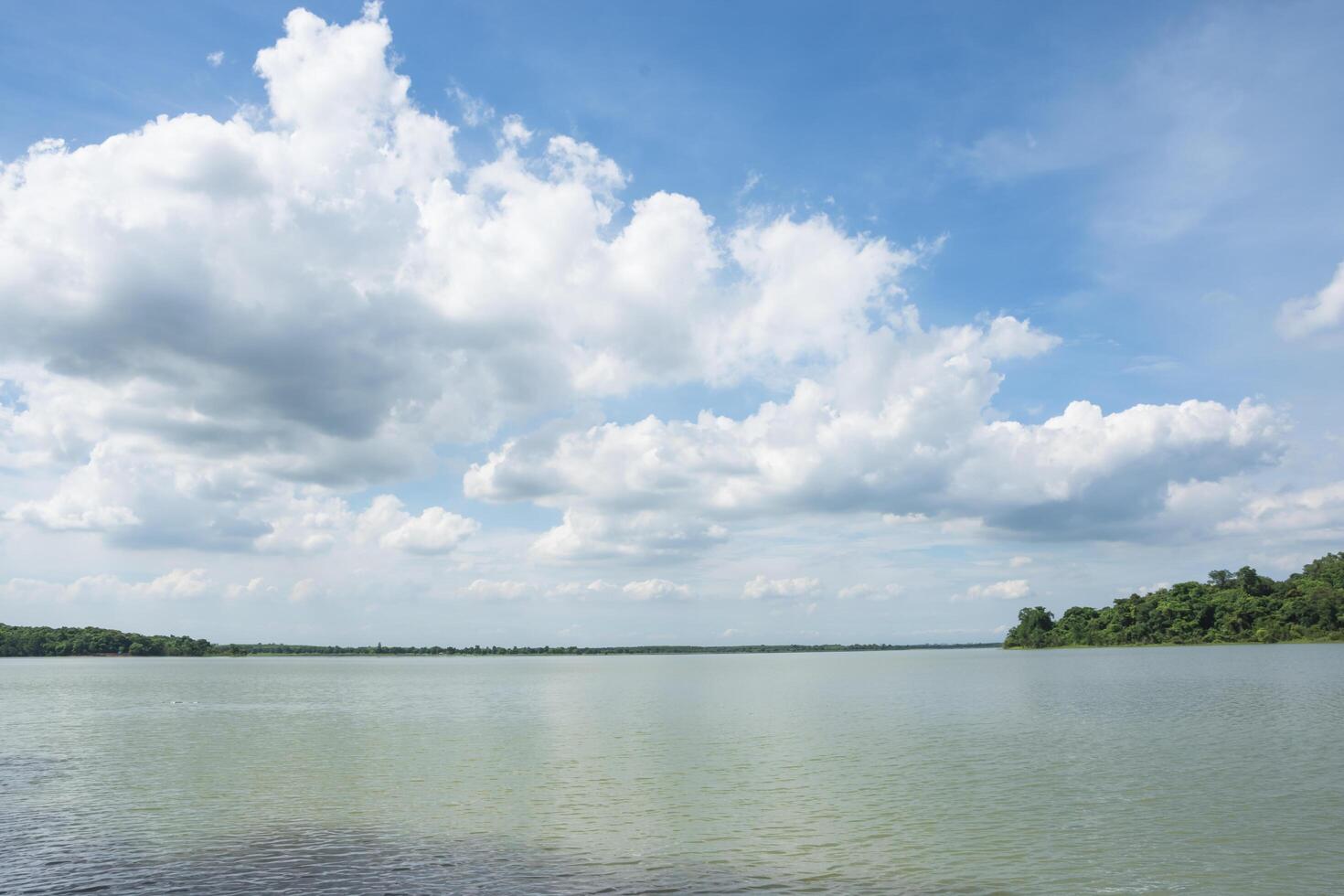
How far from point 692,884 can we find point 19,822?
24.5m

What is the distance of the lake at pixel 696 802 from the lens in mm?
22500

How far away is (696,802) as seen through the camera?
105ft

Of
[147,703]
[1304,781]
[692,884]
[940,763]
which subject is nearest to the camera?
[692,884]

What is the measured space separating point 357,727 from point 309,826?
1348 inches

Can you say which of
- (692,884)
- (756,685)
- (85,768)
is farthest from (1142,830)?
(756,685)

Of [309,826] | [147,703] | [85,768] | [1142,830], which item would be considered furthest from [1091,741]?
[147,703]

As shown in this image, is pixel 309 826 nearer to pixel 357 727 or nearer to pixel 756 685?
pixel 357 727

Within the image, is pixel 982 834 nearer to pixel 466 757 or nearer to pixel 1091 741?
pixel 1091 741

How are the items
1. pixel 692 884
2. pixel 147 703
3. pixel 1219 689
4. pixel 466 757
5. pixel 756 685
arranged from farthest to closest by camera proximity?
1. pixel 756 685
2. pixel 147 703
3. pixel 1219 689
4. pixel 466 757
5. pixel 692 884

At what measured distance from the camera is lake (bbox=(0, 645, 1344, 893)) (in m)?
22.5

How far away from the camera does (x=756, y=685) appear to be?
113 metres

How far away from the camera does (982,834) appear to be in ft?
85.8

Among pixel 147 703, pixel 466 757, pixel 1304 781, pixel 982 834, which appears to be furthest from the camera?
pixel 147 703

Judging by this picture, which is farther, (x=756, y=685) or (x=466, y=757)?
(x=756, y=685)
